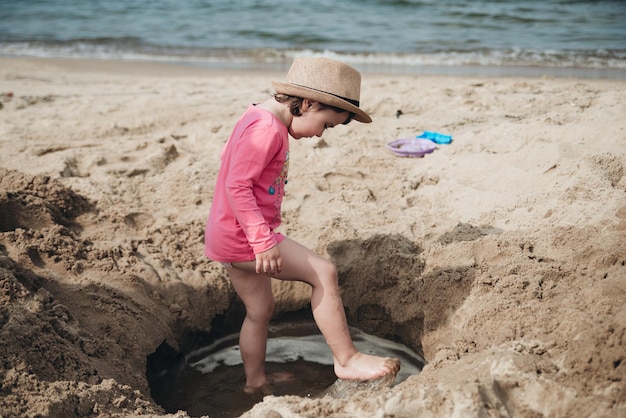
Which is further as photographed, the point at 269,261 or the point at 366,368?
A: the point at 366,368

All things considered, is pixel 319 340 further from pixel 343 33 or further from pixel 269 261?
pixel 343 33

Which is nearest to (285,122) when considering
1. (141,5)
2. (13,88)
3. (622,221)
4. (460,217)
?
(460,217)

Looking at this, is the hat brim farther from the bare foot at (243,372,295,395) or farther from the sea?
the sea

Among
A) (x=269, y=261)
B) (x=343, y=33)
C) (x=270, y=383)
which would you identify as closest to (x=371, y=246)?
(x=270, y=383)

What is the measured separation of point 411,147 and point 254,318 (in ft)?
6.80

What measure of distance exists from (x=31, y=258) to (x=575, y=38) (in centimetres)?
910

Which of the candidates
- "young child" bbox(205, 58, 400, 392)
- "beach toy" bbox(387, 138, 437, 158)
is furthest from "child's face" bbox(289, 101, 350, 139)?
"beach toy" bbox(387, 138, 437, 158)

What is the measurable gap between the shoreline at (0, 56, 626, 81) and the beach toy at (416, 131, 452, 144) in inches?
141

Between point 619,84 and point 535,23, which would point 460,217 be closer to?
point 619,84

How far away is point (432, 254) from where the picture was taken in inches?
134

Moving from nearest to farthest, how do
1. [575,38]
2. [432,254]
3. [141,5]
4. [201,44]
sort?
1. [432,254]
2. [575,38]
3. [201,44]
4. [141,5]

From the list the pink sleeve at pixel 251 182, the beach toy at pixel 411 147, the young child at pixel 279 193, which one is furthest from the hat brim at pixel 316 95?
the beach toy at pixel 411 147

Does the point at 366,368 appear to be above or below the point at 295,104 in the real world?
below

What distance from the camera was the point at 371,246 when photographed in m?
3.64
